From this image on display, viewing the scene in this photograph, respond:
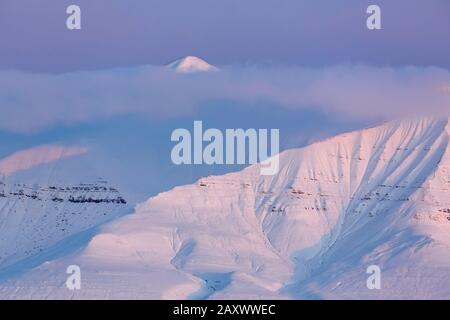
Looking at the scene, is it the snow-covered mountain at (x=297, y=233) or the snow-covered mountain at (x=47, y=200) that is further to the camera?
the snow-covered mountain at (x=47, y=200)

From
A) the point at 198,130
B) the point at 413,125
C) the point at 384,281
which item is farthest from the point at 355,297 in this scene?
the point at 413,125

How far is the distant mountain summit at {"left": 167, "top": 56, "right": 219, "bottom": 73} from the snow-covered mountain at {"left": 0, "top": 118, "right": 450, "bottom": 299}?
887 centimetres

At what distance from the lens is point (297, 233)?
162250 mm

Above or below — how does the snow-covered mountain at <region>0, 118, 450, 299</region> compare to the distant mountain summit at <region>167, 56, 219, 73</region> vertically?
below

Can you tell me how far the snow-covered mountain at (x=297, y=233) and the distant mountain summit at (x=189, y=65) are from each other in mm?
8871

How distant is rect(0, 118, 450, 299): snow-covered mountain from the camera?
150m

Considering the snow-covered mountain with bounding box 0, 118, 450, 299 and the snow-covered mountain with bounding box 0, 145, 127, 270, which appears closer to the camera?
the snow-covered mountain with bounding box 0, 118, 450, 299

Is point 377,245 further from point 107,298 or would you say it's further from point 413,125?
point 107,298

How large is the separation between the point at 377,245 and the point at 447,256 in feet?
20.6

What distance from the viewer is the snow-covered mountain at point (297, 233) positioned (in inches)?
5906

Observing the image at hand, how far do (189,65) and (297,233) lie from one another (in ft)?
52.9

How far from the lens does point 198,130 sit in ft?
473

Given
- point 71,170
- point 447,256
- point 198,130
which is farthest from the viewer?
point 71,170

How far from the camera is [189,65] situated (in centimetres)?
16462
